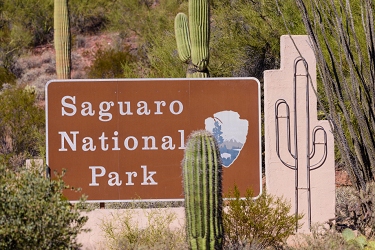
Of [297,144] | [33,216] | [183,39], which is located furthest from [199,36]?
[33,216]

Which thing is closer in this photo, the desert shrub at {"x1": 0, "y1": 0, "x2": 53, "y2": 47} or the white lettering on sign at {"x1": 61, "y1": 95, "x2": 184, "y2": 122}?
the white lettering on sign at {"x1": 61, "y1": 95, "x2": 184, "y2": 122}

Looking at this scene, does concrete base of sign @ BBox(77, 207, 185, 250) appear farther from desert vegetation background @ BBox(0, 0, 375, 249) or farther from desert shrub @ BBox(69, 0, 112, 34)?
desert shrub @ BBox(69, 0, 112, 34)

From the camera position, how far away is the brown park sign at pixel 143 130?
8734 mm

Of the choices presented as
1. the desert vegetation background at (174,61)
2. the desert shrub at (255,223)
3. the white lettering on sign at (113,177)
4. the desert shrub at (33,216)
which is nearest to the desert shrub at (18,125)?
the desert vegetation background at (174,61)

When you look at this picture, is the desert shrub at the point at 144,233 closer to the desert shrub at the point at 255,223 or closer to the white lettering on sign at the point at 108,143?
the desert shrub at the point at 255,223

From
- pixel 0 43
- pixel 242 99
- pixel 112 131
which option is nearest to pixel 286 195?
pixel 242 99

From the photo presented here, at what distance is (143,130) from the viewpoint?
8.80 metres

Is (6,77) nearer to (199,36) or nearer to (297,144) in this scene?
(199,36)

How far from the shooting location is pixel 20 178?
5867mm

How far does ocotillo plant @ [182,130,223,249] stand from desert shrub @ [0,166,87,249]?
55.9 inches

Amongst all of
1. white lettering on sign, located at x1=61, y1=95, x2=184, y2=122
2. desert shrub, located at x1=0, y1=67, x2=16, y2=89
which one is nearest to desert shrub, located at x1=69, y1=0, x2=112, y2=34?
desert shrub, located at x1=0, y1=67, x2=16, y2=89

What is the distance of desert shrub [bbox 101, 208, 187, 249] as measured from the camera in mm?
7664

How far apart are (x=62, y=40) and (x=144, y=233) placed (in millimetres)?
7411

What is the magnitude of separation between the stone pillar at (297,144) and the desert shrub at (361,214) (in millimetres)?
212
